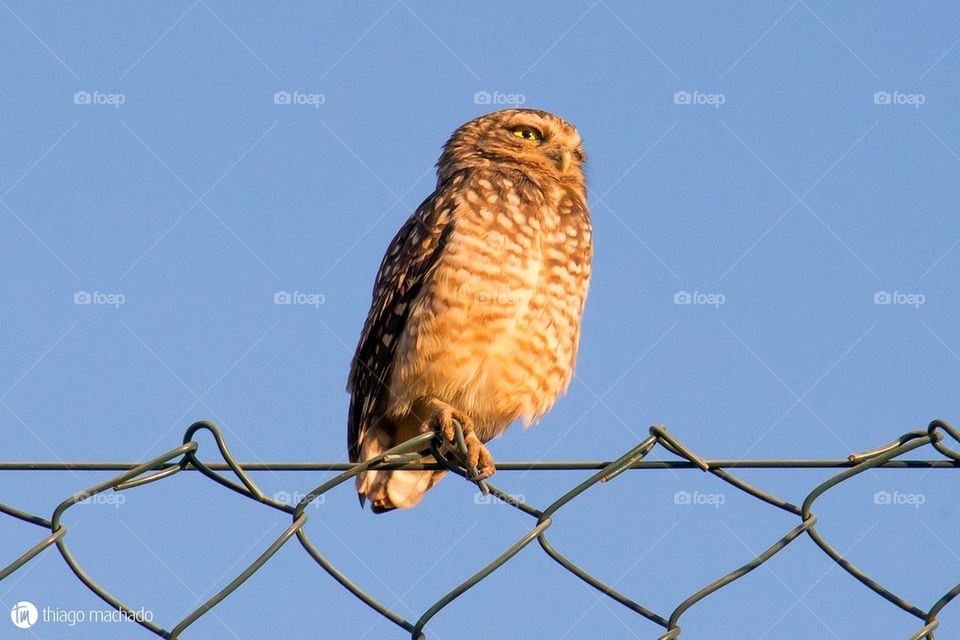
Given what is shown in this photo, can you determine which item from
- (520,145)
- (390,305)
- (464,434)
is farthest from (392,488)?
(520,145)

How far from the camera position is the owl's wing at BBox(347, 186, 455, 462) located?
607 centimetres

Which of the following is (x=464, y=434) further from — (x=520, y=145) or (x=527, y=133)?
(x=527, y=133)

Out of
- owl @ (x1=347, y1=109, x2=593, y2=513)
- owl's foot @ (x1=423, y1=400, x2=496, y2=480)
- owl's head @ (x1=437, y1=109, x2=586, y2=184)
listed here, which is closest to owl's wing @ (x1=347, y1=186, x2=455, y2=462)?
owl @ (x1=347, y1=109, x2=593, y2=513)

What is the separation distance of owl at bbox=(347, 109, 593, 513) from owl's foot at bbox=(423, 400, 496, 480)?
0.02m

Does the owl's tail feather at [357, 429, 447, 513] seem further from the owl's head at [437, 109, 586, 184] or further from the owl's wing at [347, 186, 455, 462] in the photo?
the owl's head at [437, 109, 586, 184]

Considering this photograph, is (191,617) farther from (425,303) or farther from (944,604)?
(425,303)

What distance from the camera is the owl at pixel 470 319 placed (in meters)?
5.83

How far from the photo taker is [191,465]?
2867 mm

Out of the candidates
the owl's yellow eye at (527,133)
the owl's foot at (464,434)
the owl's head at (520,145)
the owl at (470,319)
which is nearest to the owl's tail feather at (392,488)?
the owl at (470,319)

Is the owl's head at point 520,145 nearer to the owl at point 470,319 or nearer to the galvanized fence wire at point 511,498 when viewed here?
the owl at point 470,319

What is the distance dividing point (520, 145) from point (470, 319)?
1.69m

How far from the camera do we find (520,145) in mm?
7164

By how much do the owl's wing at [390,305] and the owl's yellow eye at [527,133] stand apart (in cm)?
92

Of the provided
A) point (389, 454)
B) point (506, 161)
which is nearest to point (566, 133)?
point (506, 161)
